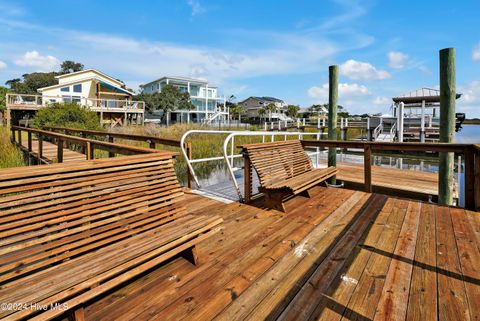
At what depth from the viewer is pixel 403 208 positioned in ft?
12.0

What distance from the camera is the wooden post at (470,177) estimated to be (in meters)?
3.52

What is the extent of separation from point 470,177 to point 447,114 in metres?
0.98

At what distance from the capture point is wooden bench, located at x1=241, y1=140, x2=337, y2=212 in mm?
3443

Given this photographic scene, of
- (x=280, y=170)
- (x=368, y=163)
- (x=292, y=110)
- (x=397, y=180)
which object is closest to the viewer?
(x=280, y=170)

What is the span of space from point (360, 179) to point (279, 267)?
15.7 feet

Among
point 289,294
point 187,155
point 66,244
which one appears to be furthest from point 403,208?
point 66,244

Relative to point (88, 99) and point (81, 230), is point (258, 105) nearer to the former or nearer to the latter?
point (88, 99)

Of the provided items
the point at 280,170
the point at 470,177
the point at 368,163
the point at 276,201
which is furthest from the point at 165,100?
the point at 470,177

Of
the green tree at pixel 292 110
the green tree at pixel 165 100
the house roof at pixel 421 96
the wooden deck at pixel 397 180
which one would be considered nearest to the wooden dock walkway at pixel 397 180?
the wooden deck at pixel 397 180

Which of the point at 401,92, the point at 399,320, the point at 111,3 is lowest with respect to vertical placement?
the point at 399,320

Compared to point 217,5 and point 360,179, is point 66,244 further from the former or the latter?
point 217,5

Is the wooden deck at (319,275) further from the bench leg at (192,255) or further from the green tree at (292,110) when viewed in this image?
the green tree at (292,110)

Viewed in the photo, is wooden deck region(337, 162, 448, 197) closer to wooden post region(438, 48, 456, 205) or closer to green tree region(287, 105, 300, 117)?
wooden post region(438, 48, 456, 205)

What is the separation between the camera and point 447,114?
3.90 metres
